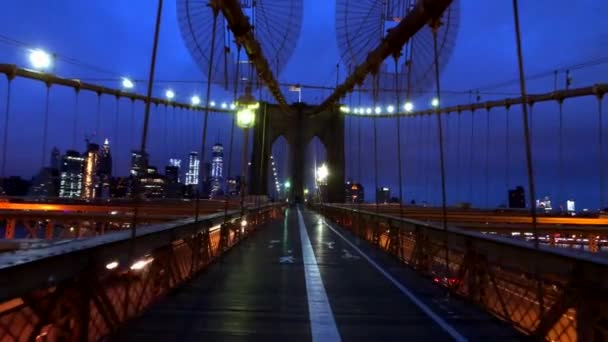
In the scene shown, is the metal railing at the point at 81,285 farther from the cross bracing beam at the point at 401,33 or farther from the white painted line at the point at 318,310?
the cross bracing beam at the point at 401,33

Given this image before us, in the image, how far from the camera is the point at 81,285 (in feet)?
14.4

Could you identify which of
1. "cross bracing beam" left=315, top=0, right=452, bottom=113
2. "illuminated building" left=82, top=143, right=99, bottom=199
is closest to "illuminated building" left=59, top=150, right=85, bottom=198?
"illuminated building" left=82, top=143, right=99, bottom=199

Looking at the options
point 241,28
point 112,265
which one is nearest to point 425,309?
point 112,265

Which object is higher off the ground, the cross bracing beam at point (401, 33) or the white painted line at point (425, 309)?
the cross bracing beam at point (401, 33)

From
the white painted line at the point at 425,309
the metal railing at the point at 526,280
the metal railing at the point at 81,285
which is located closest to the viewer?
the metal railing at the point at 81,285

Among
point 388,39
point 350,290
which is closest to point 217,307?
point 350,290

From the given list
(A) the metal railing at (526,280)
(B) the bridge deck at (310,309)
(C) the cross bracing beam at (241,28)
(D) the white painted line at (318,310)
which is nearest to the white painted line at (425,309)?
(B) the bridge deck at (310,309)

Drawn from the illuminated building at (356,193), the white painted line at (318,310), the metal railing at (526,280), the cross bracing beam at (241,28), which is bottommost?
the white painted line at (318,310)

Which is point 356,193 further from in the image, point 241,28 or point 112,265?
point 112,265

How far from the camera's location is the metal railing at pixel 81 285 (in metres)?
3.54

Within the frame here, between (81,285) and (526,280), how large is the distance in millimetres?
5586

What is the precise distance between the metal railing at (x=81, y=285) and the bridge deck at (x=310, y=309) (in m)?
0.35

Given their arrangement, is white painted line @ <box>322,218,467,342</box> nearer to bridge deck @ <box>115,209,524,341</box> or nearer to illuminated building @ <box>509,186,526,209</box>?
bridge deck @ <box>115,209,524,341</box>

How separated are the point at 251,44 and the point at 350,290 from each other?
13.9m
